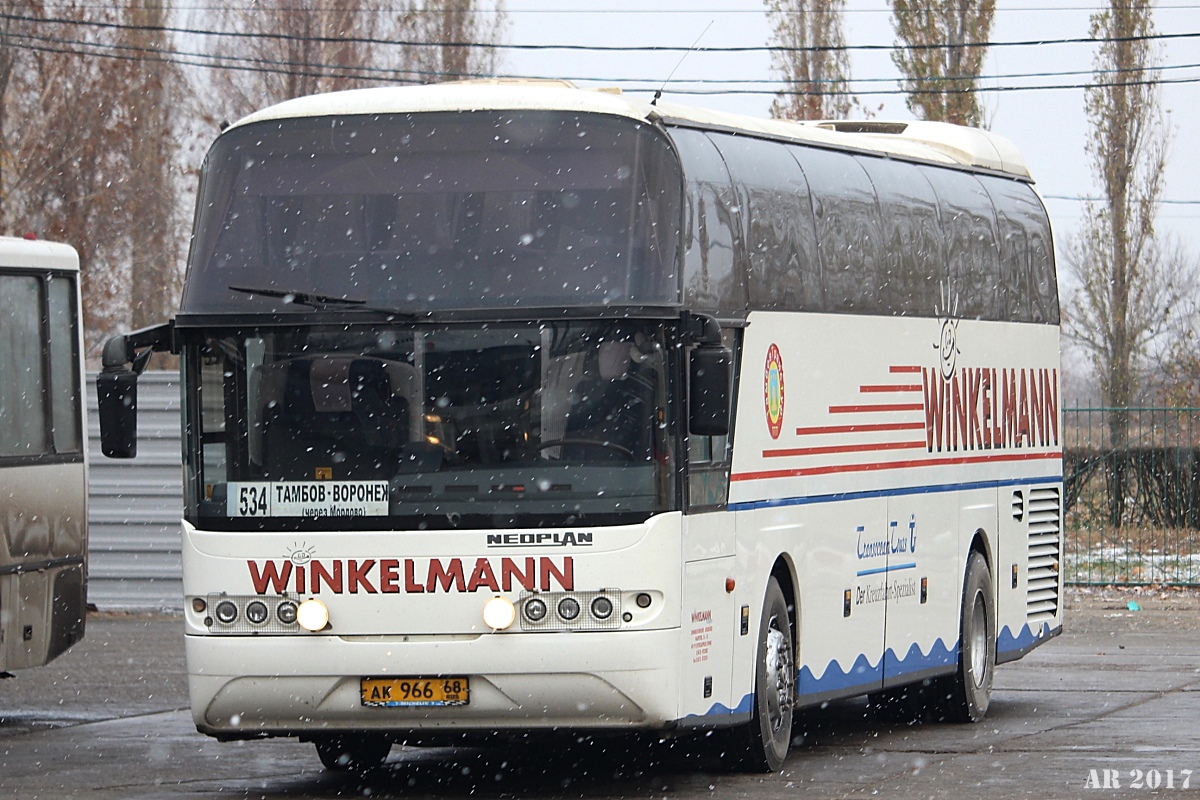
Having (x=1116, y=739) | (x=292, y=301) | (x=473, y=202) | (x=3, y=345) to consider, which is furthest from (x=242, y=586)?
(x=1116, y=739)

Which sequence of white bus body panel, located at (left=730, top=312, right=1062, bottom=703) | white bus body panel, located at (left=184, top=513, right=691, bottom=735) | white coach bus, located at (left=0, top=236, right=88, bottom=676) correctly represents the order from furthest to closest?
white coach bus, located at (left=0, top=236, right=88, bottom=676)
white bus body panel, located at (left=730, top=312, right=1062, bottom=703)
white bus body panel, located at (left=184, top=513, right=691, bottom=735)

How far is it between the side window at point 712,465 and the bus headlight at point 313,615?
5.83 feet

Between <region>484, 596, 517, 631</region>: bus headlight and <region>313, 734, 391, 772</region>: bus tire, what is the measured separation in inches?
68.3

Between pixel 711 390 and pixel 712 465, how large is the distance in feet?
2.85

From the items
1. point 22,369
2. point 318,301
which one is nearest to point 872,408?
point 318,301

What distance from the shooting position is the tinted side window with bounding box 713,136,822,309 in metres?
12.3

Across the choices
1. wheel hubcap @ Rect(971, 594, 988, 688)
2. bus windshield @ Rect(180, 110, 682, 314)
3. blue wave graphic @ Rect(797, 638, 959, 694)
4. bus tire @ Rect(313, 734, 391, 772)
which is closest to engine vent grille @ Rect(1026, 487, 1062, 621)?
wheel hubcap @ Rect(971, 594, 988, 688)

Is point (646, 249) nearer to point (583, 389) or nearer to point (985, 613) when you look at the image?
point (583, 389)

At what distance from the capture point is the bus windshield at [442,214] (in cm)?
1101

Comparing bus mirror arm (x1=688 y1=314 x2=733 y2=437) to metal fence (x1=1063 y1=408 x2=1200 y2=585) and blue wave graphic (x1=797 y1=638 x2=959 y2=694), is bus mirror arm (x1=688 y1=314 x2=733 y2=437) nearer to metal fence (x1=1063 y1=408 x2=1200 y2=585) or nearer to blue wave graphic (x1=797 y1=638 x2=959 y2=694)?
blue wave graphic (x1=797 y1=638 x2=959 y2=694)

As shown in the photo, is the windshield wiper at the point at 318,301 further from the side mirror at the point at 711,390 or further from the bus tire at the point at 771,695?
the bus tire at the point at 771,695

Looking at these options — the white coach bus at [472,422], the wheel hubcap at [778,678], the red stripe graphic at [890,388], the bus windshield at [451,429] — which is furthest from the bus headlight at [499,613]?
the red stripe graphic at [890,388]

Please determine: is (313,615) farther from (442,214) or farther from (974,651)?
(974,651)

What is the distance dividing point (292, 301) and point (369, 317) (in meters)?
0.40
